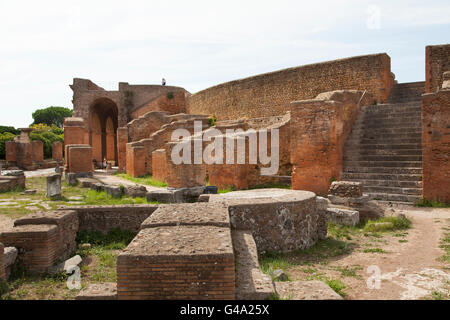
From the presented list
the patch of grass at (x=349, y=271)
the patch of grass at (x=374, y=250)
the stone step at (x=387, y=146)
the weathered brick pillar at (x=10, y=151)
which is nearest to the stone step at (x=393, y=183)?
the stone step at (x=387, y=146)

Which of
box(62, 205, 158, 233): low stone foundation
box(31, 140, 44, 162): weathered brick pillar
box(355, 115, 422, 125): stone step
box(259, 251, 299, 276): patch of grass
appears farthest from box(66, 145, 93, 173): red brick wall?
box(31, 140, 44, 162): weathered brick pillar

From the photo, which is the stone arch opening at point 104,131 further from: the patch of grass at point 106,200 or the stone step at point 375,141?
the stone step at point 375,141

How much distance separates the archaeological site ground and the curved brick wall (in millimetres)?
66

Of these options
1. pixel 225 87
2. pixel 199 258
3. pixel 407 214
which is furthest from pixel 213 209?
pixel 225 87

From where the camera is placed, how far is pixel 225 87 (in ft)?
70.4

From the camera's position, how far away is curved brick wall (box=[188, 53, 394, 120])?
1361cm

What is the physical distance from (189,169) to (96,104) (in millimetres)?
24309

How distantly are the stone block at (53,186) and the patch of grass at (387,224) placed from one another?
8435 millimetres

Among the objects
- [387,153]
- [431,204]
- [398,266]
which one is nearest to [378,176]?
[387,153]

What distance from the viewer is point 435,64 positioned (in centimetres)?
1194

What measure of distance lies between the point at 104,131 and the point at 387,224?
30590 mm

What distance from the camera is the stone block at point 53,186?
9.84 metres

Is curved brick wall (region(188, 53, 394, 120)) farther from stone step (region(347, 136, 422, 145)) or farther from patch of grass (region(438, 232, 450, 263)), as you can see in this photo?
patch of grass (region(438, 232, 450, 263))

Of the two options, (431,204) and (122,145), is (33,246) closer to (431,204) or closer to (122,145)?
(431,204)
